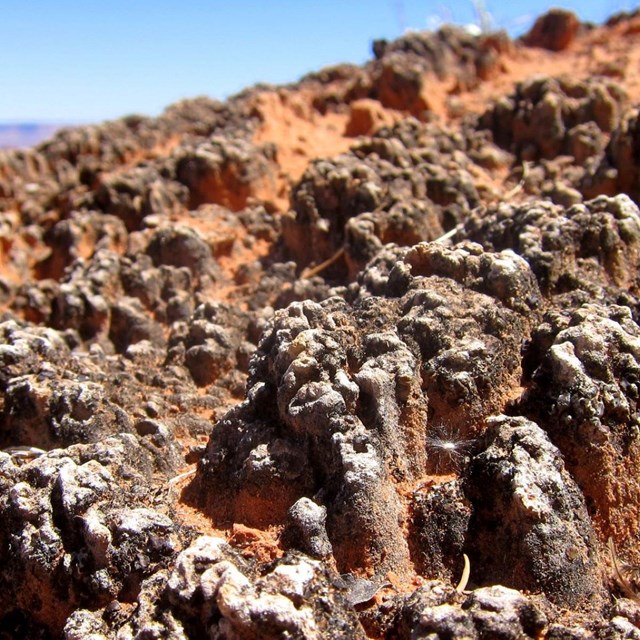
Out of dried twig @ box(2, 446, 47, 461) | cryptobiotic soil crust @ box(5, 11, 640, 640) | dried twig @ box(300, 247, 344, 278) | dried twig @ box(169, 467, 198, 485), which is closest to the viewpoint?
Result: cryptobiotic soil crust @ box(5, 11, 640, 640)

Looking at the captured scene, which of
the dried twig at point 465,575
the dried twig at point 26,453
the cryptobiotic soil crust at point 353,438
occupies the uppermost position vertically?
the cryptobiotic soil crust at point 353,438

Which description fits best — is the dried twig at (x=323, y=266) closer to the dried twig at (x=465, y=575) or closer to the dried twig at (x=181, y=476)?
the dried twig at (x=181, y=476)

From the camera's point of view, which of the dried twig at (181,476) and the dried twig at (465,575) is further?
the dried twig at (181,476)

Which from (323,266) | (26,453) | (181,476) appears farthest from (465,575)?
(323,266)

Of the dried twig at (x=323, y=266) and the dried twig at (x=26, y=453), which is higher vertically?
the dried twig at (x=323, y=266)

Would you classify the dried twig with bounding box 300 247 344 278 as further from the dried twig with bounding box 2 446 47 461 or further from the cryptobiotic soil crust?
the dried twig with bounding box 2 446 47 461

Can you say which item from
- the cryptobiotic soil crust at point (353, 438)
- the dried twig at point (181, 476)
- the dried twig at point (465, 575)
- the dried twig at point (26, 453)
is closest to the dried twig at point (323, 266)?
the cryptobiotic soil crust at point (353, 438)

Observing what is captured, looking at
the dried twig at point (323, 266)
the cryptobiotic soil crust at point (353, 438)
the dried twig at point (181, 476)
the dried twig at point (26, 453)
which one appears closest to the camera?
the cryptobiotic soil crust at point (353, 438)

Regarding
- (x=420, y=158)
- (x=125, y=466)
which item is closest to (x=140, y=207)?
(x=420, y=158)

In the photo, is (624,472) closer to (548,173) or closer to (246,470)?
(246,470)

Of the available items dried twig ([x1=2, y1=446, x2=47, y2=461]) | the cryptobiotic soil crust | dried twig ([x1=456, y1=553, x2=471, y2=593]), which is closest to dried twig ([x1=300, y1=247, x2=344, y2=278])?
the cryptobiotic soil crust
